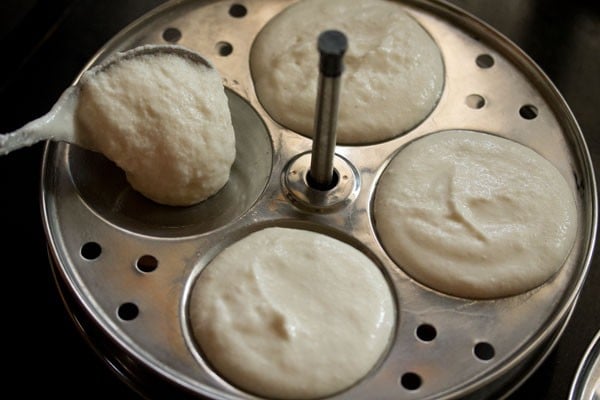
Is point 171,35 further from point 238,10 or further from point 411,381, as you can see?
point 411,381

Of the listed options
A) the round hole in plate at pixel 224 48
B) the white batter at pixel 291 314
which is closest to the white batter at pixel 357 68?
the round hole in plate at pixel 224 48

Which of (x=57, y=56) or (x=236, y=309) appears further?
(x=57, y=56)

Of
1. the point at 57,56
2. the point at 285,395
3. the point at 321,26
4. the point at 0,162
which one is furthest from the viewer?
the point at 57,56

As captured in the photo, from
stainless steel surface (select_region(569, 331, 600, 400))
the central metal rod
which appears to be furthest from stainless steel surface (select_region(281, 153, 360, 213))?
stainless steel surface (select_region(569, 331, 600, 400))

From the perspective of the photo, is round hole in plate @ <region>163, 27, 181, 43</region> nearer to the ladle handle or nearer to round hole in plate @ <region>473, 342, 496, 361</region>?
the ladle handle

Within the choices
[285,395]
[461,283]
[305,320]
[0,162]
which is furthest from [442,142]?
[0,162]

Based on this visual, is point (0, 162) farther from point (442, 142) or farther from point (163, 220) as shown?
point (442, 142)
